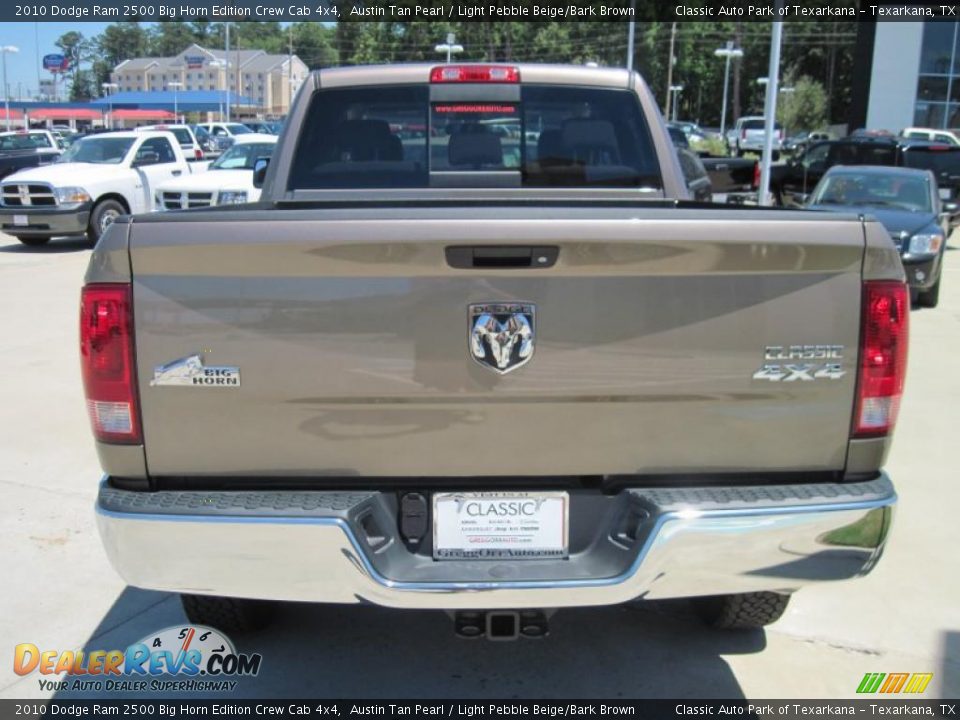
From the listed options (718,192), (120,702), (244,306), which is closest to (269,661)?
(120,702)

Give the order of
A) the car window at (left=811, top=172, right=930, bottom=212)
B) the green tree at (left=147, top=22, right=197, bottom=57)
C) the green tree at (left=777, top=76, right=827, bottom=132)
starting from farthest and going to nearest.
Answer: the green tree at (left=147, top=22, right=197, bottom=57)
the green tree at (left=777, top=76, right=827, bottom=132)
the car window at (left=811, top=172, right=930, bottom=212)

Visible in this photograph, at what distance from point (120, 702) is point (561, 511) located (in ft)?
5.87

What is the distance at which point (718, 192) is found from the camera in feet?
48.5

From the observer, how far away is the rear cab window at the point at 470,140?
428 cm

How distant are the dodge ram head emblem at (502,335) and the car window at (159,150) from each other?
1531cm

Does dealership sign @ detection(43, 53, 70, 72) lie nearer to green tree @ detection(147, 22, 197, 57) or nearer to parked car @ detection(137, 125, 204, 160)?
green tree @ detection(147, 22, 197, 57)

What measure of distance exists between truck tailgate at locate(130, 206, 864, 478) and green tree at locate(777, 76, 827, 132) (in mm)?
52294

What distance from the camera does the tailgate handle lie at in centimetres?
249

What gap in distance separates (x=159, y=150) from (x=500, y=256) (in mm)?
15617

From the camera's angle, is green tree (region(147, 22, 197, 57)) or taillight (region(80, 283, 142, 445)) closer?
taillight (region(80, 283, 142, 445))

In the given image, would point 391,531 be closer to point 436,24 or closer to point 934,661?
point 934,661

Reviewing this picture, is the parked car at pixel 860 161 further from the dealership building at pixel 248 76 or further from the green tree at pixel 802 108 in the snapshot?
the dealership building at pixel 248 76

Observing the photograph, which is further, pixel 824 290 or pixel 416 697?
pixel 416 697

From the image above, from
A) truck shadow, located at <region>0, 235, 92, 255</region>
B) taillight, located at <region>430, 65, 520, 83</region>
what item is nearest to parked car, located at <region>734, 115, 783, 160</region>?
truck shadow, located at <region>0, 235, 92, 255</region>
